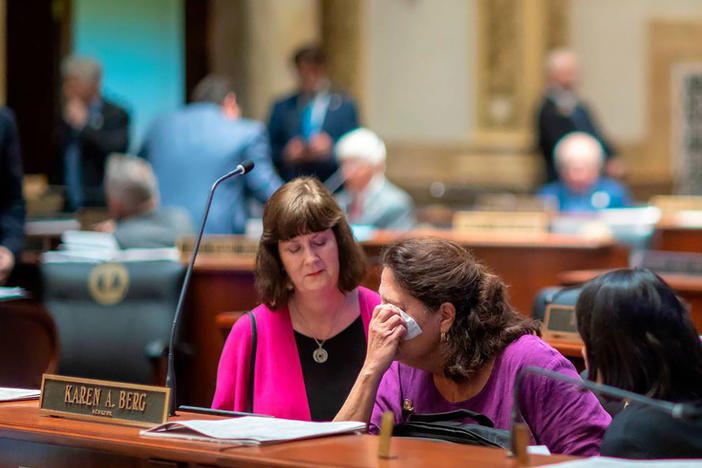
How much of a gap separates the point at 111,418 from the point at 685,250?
219 inches

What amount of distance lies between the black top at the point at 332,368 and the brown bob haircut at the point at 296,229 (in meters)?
0.14

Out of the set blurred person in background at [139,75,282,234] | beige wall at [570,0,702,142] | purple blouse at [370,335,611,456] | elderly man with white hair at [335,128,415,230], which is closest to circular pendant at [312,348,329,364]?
purple blouse at [370,335,611,456]

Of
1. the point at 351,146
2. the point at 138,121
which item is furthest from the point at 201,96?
the point at 138,121

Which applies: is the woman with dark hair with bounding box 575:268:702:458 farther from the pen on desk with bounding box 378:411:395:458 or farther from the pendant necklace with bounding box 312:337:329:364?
the pendant necklace with bounding box 312:337:329:364

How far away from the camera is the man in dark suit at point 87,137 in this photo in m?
8.17

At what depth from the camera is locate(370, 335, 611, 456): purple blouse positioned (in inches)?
110

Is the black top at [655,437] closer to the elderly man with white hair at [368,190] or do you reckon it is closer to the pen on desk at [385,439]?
the pen on desk at [385,439]

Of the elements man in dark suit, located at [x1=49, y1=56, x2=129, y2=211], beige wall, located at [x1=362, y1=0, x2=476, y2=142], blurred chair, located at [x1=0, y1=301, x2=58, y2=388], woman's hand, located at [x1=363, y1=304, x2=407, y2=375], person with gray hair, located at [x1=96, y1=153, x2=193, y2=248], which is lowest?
blurred chair, located at [x1=0, y1=301, x2=58, y2=388]

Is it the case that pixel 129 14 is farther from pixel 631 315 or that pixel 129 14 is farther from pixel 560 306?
pixel 631 315

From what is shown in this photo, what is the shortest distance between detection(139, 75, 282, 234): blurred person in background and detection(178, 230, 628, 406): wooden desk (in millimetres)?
835

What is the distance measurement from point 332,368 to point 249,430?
36.3 inches

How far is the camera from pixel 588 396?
282 centimetres

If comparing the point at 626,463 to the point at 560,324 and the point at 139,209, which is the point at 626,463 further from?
the point at 139,209

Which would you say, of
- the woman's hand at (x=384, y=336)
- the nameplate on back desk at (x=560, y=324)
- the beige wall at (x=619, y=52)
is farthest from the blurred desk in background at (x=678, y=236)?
the woman's hand at (x=384, y=336)
